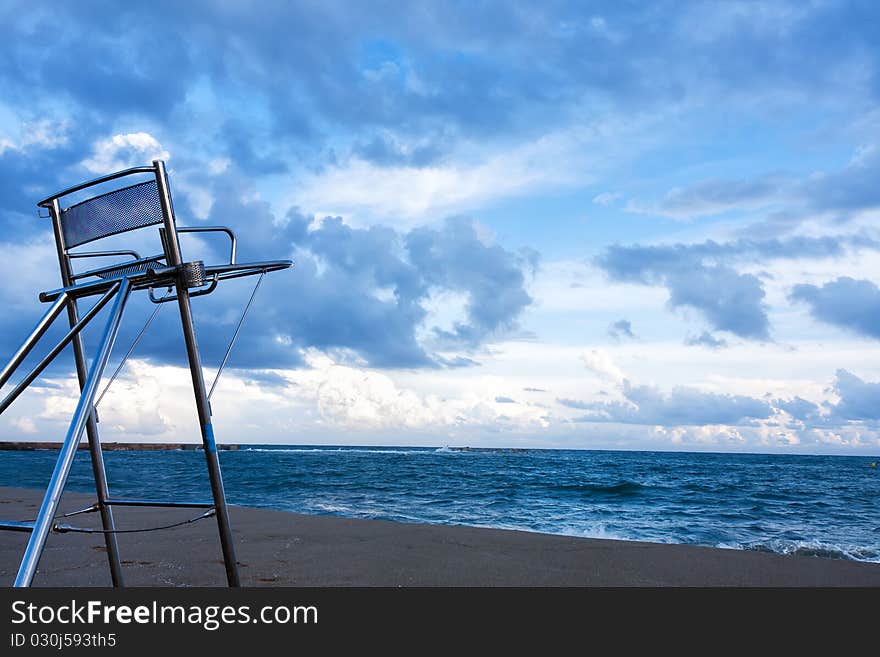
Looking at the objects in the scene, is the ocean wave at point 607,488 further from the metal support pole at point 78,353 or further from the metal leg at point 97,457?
the metal support pole at point 78,353

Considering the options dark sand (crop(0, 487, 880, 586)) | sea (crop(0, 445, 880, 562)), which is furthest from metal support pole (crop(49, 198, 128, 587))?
sea (crop(0, 445, 880, 562))

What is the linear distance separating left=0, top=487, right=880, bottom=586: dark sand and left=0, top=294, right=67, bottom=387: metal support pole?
3.20m

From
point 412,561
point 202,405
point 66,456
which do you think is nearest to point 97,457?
point 202,405

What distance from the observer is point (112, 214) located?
4113mm

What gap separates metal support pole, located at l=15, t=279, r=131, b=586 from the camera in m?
2.69

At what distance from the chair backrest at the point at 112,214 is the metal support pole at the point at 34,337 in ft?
1.77

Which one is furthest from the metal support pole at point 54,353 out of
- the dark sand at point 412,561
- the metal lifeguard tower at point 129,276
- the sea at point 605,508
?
the sea at point 605,508

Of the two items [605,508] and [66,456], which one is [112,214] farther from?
[605,508]

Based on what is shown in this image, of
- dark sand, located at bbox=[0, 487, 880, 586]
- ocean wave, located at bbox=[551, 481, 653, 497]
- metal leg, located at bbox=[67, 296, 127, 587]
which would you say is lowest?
ocean wave, located at bbox=[551, 481, 653, 497]

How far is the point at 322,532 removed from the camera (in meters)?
9.68

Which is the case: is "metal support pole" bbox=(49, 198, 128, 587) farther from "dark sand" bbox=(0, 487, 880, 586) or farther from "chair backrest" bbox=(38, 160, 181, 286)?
"dark sand" bbox=(0, 487, 880, 586)
